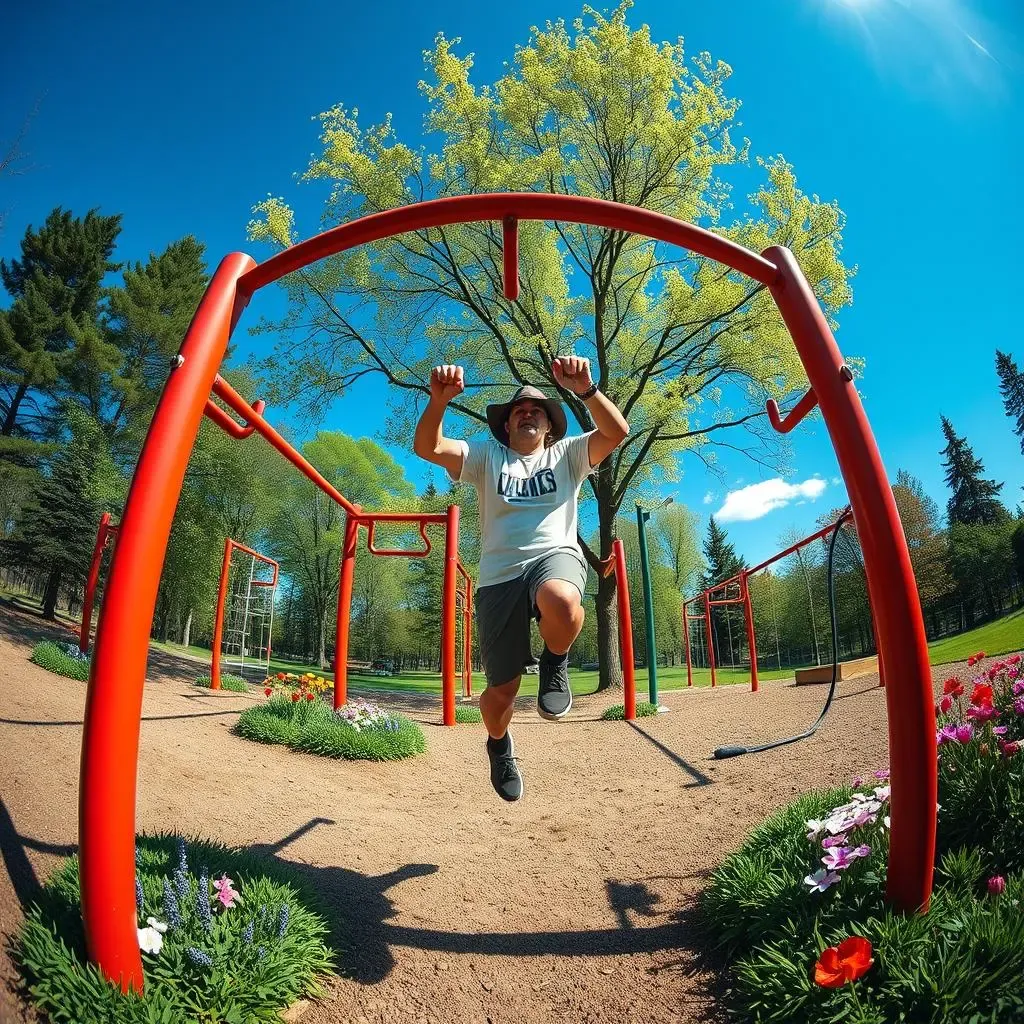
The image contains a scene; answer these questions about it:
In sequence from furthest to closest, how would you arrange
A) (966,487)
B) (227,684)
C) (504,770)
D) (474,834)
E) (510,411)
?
(966,487)
(227,684)
(474,834)
(510,411)
(504,770)

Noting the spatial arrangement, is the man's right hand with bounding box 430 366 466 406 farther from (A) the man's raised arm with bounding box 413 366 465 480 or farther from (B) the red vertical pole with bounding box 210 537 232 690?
(B) the red vertical pole with bounding box 210 537 232 690

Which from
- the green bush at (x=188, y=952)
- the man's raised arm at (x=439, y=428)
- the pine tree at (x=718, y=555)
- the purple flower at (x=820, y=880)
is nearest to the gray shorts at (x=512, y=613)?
the man's raised arm at (x=439, y=428)

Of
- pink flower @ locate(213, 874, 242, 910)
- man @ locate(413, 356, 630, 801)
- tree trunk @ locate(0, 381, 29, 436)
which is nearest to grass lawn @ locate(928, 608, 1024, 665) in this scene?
man @ locate(413, 356, 630, 801)

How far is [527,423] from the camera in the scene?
9.61 ft

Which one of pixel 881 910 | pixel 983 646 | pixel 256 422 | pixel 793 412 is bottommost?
pixel 881 910

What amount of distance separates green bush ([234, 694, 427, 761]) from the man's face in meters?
3.21

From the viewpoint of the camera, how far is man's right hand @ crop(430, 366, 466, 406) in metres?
2.44

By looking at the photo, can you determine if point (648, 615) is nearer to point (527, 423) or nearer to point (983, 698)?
point (527, 423)

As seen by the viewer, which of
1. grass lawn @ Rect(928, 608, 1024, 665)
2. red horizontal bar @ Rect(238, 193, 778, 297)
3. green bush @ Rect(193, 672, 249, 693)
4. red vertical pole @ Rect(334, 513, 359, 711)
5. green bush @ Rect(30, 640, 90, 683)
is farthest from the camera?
green bush @ Rect(193, 672, 249, 693)

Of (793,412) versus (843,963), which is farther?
(793,412)

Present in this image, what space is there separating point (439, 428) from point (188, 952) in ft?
6.30

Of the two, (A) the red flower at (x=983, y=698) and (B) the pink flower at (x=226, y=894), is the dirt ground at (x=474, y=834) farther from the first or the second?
(A) the red flower at (x=983, y=698)

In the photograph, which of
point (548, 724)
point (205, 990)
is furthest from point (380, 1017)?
point (548, 724)

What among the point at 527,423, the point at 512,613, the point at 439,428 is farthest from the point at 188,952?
the point at 527,423
